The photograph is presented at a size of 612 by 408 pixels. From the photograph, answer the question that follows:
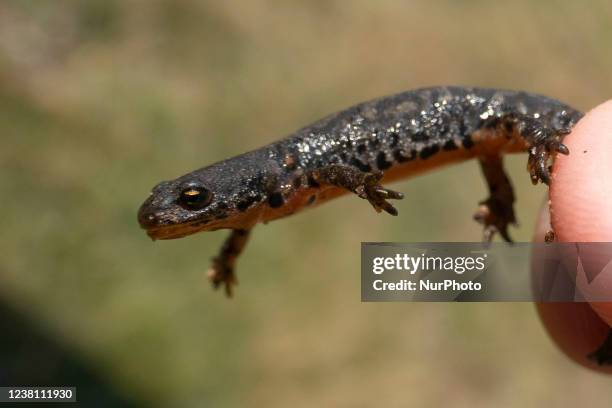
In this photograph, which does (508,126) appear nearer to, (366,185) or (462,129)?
(462,129)

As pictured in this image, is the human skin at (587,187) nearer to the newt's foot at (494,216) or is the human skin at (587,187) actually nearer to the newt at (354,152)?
the newt at (354,152)

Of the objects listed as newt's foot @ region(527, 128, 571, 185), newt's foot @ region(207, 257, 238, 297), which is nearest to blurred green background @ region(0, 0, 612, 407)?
newt's foot @ region(207, 257, 238, 297)

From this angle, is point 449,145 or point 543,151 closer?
point 543,151

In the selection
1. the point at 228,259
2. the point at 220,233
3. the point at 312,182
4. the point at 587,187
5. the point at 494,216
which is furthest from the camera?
the point at 220,233

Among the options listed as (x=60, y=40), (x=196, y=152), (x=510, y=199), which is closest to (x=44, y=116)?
(x=60, y=40)

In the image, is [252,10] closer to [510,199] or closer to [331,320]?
[331,320]

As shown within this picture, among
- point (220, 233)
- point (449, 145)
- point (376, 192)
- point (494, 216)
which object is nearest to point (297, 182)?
point (376, 192)
